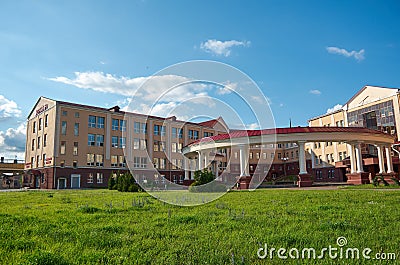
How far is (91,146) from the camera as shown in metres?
52.9

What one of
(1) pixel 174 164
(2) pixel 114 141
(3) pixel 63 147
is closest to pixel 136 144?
(2) pixel 114 141

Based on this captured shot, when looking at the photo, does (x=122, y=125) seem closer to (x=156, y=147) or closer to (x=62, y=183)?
(x=156, y=147)

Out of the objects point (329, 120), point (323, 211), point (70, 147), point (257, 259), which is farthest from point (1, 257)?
point (329, 120)

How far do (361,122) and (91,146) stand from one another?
141 feet

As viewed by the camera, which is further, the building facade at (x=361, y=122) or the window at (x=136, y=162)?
the window at (x=136, y=162)

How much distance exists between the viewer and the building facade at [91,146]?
1940 inches

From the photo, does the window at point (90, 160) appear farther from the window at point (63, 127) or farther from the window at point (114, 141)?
the window at point (63, 127)

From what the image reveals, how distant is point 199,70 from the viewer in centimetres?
1153

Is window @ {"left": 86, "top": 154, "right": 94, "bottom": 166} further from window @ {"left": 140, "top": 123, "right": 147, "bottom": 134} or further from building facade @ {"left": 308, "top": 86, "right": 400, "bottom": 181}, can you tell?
building facade @ {"left": 308, "top": 86, "right": 400, "bottom": 181}

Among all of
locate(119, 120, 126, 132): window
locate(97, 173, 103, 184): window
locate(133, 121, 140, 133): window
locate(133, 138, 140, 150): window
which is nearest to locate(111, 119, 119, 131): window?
locate(119, 120, 126, 132): window

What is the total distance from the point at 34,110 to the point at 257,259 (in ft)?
202

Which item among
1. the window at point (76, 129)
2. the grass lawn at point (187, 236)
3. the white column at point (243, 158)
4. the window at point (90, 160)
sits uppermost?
the window at point (76, 129)

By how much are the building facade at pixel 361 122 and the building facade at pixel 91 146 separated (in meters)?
20.0

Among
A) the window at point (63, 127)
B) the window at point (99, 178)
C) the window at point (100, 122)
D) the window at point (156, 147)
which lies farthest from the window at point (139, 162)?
the window at point (63, 127)
